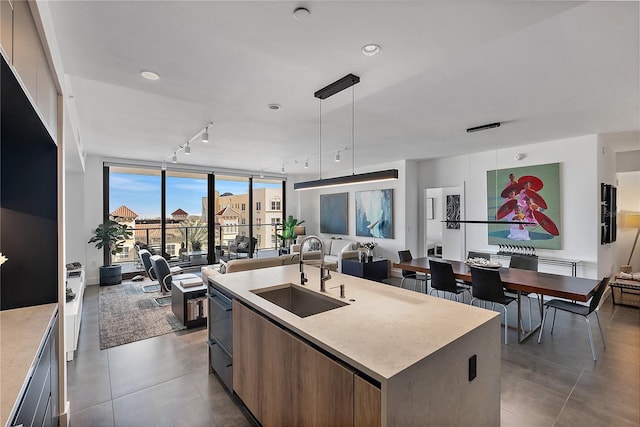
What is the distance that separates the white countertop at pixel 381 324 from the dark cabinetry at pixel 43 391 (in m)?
1.05

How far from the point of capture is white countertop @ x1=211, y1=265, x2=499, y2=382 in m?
1.23

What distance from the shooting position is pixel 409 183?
6.74m

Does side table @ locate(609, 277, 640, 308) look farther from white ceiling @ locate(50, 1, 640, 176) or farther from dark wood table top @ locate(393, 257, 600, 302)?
white ceiling @ locate(50, 1, 640, 176)

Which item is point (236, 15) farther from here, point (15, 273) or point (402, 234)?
point (402, 234)

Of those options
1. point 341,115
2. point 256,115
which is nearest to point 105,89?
point 256,115

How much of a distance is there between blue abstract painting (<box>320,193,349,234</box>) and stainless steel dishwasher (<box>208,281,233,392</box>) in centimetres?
577

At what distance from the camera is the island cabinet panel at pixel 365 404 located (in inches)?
43.4

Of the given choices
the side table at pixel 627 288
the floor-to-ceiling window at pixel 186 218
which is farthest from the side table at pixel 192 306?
the side table at pixel 627 288

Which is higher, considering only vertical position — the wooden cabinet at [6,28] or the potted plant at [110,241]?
the wooden cabinet at [6,28]

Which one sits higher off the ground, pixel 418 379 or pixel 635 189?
pixel 635 189

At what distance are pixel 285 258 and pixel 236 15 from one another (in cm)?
313

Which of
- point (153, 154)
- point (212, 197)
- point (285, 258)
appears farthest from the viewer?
point (212, 197)

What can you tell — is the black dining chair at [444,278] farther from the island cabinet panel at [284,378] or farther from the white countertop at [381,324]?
the island cabinet panel at [284,378]

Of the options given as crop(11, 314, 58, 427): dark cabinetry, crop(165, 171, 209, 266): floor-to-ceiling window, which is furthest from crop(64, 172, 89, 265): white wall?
crop(11, 314, 58, 427): dark cabinetry
